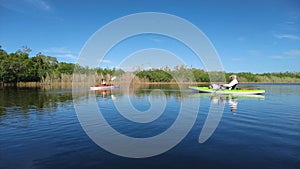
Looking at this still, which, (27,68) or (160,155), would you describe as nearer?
(160,155)

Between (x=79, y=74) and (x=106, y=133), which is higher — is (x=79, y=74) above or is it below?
above

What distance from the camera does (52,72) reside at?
92.1m

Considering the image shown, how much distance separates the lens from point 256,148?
9031mm

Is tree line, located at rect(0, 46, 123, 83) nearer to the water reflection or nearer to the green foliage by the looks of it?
the green foliage

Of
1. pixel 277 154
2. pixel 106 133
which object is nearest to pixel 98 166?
pixel 106 133

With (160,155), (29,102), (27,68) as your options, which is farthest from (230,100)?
(27,68)

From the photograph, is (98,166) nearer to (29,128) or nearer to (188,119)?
(29,128)

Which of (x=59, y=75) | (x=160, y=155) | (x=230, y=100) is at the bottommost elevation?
(x=160, y=155)

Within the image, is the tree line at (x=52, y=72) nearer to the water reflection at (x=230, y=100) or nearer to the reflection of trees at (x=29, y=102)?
the reflection of trees at (x=29, y=102)

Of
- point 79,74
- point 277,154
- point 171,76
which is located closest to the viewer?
point 277,154

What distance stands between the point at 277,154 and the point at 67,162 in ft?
25.8

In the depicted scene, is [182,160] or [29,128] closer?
[182,160]

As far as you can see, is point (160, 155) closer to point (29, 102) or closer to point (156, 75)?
point (29, 102)

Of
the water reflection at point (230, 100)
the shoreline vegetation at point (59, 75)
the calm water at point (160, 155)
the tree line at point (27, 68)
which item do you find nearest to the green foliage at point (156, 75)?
the shoreline vegetation at point (59, 75)
